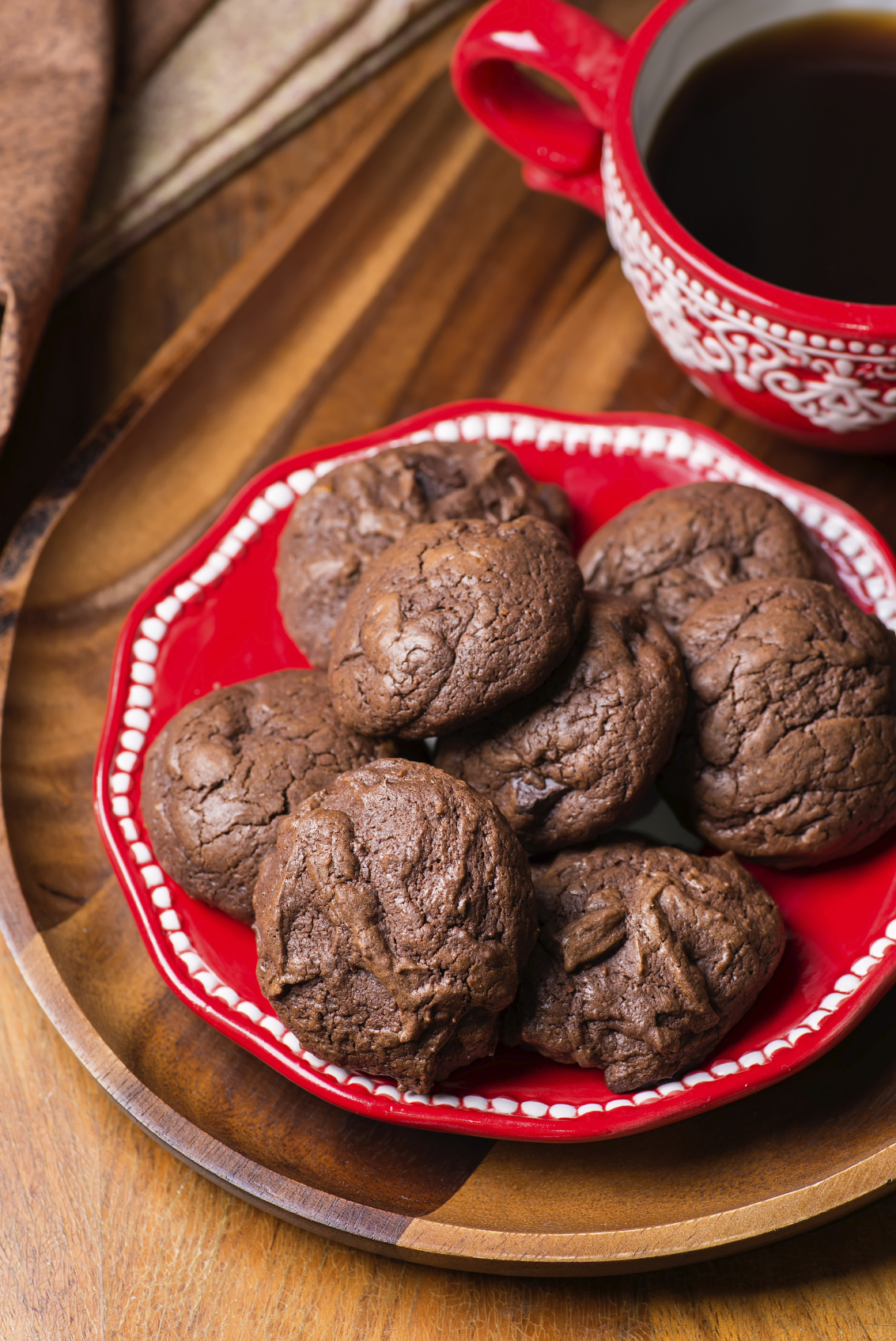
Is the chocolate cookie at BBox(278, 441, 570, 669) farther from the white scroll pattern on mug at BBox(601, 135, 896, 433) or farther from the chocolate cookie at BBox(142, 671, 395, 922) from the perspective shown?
the white scroll pattern on mug at BBox(601, 135, 896, 433)

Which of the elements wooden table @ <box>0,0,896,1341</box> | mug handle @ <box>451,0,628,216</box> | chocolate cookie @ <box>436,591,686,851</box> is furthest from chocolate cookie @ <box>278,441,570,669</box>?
mug handle @ <box>451,0,628,216</box>

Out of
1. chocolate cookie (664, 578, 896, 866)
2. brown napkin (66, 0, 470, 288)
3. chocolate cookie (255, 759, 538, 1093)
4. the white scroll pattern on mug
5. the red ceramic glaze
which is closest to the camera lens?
chocolate cookie (255, 759, 538, 1093)

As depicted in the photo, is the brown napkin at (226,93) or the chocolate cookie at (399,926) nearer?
the chocolate cookie at (399,926)

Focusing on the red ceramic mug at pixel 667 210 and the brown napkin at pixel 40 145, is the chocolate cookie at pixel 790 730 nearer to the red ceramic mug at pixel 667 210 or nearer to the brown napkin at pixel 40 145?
the red ceramic mug at pixel 667 210

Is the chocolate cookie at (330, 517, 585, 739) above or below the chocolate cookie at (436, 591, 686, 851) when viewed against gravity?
above

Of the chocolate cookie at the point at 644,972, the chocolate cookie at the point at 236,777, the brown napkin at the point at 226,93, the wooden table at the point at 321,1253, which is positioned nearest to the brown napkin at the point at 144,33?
the brown napkin at the point at 226,93

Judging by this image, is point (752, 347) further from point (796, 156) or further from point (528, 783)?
point (528, 783)

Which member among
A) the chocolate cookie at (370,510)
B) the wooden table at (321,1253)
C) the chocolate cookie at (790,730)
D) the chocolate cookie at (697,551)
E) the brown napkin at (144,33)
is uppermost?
the brown napkin at (144,33)
